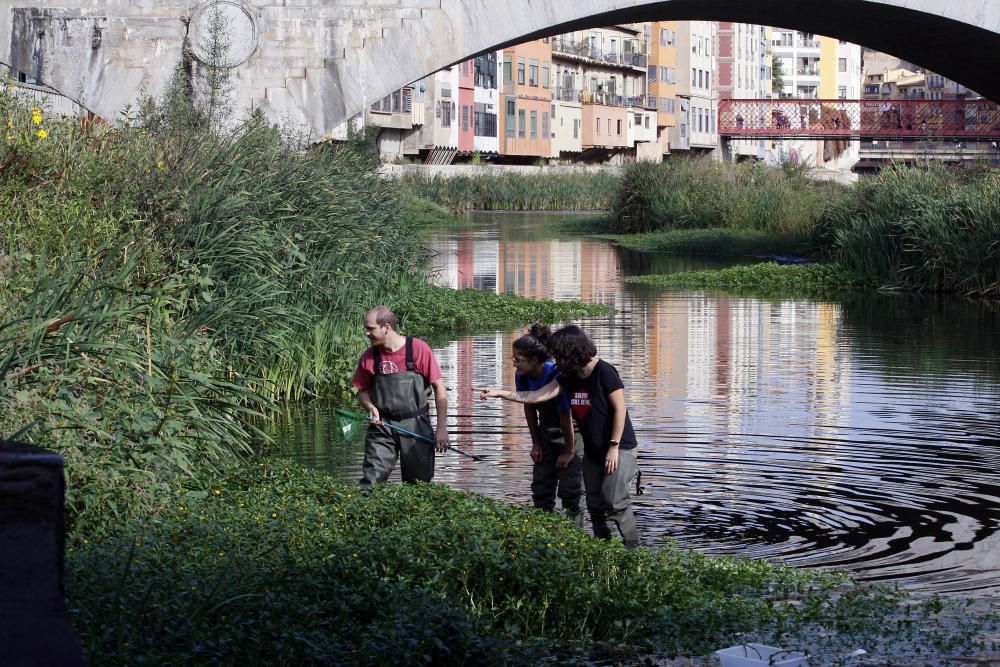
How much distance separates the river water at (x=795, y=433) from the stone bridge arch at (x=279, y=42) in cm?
359

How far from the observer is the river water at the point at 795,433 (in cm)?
964

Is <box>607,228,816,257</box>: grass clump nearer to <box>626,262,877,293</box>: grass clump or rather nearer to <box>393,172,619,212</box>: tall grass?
<box>626,262,877,293</box>: grass clump

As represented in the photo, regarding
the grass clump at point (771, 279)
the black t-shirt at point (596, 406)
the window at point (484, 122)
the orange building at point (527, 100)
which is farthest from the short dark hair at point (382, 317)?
the orange building at point (527, 100)

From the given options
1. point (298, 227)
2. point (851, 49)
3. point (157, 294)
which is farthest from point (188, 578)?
point (851, 49)

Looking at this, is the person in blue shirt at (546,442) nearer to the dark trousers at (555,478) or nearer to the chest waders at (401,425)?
the dark trousers at (555,478)

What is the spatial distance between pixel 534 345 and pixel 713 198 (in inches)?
1447

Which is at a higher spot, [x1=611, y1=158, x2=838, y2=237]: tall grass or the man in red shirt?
[x1=611, y1=158, x2=838, y2=237]: tall grass

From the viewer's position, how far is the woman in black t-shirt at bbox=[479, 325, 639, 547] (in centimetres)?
877

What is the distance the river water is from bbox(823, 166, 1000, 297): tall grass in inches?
85.5

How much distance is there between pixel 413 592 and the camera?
22.5 ft

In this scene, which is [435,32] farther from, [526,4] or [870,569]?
[870,569]

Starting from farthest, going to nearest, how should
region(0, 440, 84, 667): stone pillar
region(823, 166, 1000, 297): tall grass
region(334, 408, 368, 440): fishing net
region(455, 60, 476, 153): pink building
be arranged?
region(455, 60, 476, 153): pink building, region(823, 166, 1000, 297): tall grass, region(334, 408, 368, 440): fishing net, region(0, 440, 84, 667): stone pillar

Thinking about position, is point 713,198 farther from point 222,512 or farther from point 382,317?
point 222,512

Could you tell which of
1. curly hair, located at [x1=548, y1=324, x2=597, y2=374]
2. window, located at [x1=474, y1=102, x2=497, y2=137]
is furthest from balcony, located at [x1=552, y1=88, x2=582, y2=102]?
curly hair, located at [x1=548, y1=324, x2=597, y2=374]
